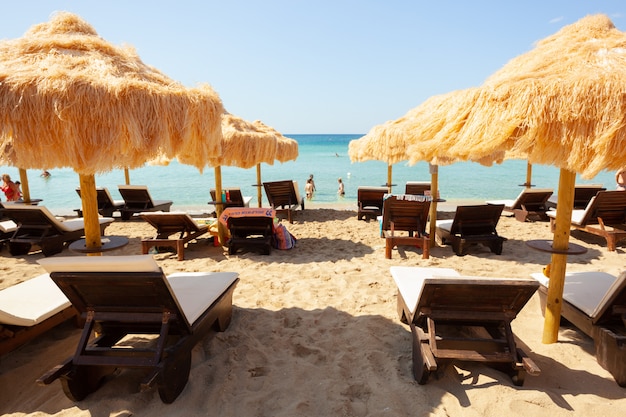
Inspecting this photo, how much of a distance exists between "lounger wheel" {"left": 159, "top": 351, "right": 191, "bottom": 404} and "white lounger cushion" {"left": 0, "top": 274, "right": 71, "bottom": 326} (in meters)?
1.29

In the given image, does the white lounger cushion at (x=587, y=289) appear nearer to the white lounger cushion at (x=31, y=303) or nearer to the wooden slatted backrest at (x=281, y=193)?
the white lounger cushion at (x=31, y=303)

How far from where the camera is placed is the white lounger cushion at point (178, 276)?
84.6 inches

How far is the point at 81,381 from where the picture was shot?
2.31 m

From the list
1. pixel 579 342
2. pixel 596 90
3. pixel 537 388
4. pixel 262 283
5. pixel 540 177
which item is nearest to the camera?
pixel 596 90

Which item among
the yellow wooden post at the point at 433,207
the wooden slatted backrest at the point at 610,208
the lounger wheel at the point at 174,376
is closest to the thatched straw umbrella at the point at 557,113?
the lounger wheel at the point at 174,376

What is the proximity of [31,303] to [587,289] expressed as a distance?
4990mm

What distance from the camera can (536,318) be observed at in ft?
11.2

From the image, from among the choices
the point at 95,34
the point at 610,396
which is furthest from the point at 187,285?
the point at 610,396

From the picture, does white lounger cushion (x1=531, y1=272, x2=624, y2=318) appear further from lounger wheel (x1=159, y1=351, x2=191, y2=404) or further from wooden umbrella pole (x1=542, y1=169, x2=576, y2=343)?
lounger wheel (x1=159, y1=351, x2=191, y2=404)

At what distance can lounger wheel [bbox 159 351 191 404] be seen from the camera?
2.21 metres

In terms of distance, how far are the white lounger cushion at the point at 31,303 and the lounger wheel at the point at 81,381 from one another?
0.73m

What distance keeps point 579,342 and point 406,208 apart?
3.22 metres

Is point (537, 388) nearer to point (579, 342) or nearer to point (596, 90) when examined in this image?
point (579, 342)

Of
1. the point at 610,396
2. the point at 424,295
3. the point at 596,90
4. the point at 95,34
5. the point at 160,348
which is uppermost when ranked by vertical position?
the point at 95,34
